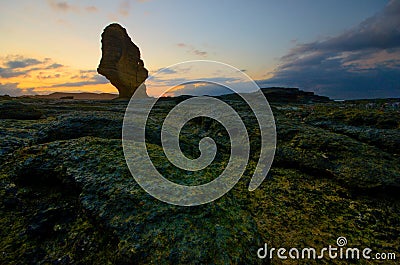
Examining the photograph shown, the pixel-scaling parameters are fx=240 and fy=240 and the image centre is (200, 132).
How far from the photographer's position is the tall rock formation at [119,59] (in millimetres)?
68812

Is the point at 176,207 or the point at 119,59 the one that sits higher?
the point at 119,59

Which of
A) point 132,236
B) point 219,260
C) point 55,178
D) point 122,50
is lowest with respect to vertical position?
point 219,260

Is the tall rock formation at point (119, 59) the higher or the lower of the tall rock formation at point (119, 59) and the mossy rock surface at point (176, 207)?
the higher

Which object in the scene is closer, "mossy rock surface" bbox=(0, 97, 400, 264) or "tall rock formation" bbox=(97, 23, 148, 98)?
"mossy rock surface" bbox=(0, 97, 400, 264)

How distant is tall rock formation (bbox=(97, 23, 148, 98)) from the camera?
226 feet

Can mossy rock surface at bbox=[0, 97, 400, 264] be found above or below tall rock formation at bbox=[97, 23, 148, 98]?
below

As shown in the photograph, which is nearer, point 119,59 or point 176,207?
point 176,207

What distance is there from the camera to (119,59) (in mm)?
70125

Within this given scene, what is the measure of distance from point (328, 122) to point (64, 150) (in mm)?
14866

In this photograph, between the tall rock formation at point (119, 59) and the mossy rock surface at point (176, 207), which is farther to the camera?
the tall rock formation at point (119, 59)

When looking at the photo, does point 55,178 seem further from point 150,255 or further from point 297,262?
point 297,262

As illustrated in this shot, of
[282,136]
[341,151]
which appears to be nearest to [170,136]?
[282,136]

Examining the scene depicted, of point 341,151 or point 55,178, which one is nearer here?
point 55,178

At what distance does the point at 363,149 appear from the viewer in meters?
10.4
